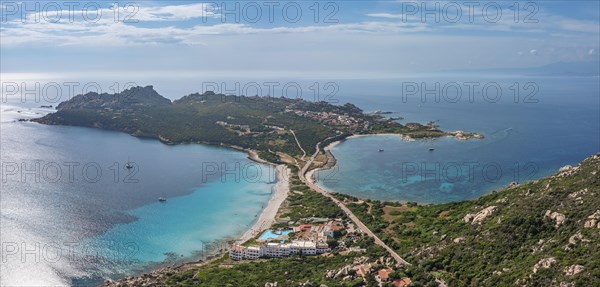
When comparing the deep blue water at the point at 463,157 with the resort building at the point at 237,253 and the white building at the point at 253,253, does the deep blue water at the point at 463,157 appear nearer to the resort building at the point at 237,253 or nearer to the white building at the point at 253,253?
the white building at the point at 253,253

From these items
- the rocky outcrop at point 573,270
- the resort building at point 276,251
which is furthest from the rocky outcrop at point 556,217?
the resort building at point 276,251

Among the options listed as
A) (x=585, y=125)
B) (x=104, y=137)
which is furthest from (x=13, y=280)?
(x=585, y=125)

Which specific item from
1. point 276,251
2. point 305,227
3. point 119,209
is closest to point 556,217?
point 276,251

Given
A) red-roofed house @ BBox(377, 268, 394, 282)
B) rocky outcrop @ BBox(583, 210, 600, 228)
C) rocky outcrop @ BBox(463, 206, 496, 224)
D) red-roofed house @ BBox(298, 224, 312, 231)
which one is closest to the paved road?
red-roofed house @ BBox(377, 268, 394, 282)

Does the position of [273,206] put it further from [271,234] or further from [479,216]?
[479,216]

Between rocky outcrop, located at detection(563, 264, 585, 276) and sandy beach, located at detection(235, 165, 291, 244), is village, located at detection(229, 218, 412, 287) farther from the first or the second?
rocky outcrop, located at detection(563, 264, 585, 276)

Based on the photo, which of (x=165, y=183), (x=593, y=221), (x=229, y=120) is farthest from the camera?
(x=229, y=120)
